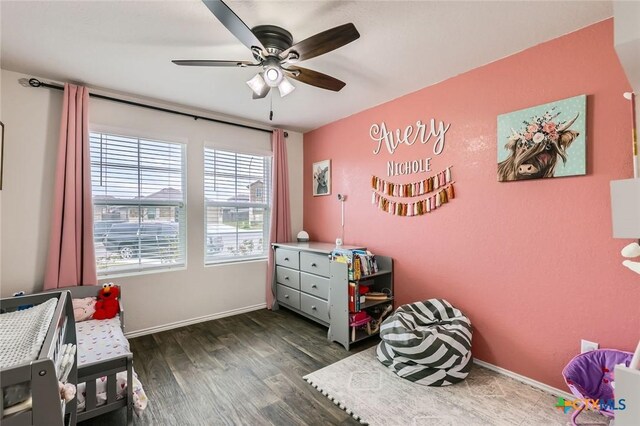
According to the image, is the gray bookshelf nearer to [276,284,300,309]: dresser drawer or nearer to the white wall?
[276,284,300,309]: dresser drawer

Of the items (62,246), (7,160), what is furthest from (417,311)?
(7,160)

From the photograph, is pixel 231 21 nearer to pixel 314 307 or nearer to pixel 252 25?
pixel 252 25

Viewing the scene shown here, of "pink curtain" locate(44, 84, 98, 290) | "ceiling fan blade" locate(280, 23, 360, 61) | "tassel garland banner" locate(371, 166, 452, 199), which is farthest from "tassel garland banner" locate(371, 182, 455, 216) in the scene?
"pink curtain" locate(44, 84, 98, 290)

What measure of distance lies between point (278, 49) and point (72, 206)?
2.25 meters

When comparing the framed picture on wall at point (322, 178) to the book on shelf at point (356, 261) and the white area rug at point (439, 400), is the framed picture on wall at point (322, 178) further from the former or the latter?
the white area rug at point (439, 400)

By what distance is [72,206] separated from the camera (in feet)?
8.21

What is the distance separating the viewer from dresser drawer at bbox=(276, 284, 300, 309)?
3.39 meters

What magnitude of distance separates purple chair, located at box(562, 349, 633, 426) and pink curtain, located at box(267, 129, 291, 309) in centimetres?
297

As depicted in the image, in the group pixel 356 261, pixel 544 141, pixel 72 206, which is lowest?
pixel 356 261

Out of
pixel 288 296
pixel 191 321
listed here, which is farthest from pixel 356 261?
pixel 191 321

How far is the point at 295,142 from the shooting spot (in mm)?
4168

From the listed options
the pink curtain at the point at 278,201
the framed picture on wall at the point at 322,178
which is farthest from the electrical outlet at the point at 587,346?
the pink curtain at the point at 278,201

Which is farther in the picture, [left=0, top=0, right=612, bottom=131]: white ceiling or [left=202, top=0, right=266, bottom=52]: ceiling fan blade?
[left=0, top=0, right=612, bottom=131]: white ceiling

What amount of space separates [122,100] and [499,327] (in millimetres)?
3966
